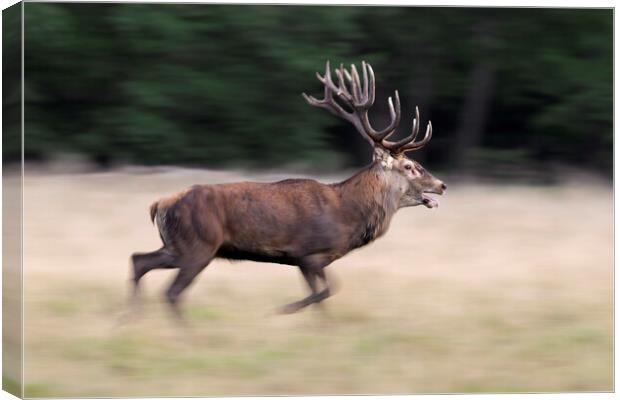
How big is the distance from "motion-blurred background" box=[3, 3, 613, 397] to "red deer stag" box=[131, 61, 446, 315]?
0.31 metres

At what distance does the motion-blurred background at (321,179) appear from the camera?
28.3ft

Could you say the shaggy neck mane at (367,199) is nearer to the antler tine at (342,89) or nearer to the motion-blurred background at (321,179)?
the motion-blurred background at (321,179)

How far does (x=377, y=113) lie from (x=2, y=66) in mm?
2749

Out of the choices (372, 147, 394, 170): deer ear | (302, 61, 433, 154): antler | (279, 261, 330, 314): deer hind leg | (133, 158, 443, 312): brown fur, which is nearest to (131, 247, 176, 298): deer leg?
(133, 158, 443, 312): brown fur

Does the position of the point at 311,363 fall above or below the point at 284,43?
below

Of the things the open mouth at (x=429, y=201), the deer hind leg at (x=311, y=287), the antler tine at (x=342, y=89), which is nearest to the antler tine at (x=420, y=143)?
the open mouth at (x=429, y=201)

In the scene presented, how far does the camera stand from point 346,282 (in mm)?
9484

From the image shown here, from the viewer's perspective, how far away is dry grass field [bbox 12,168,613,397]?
8.47 meters

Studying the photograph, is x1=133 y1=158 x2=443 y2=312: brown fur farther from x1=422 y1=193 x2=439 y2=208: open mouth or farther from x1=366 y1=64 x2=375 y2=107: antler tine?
x1=366 y1=64 x2=375 y2=107: antler tine

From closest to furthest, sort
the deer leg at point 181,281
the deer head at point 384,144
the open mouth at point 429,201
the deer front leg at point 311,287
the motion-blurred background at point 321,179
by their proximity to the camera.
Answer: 1. the motion-blurred background at point 321,179
2. the deer leg at point 181,281
3. the deer front leg at point 311,287
4. the deer head at point 384,144
5. the open mouth at point 429,201

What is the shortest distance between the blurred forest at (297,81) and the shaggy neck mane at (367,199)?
48cm

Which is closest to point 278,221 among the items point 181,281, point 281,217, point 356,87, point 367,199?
point 281,217

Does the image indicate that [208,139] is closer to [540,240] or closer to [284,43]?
[284,43]

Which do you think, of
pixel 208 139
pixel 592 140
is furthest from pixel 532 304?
pixel 208 139
